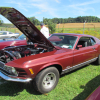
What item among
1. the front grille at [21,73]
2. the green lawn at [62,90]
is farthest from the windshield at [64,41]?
the front grille at [21,73]

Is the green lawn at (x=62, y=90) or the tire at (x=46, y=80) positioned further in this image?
the green lawn at (x=62, y=90)

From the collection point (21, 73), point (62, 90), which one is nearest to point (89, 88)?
point (62, 90)

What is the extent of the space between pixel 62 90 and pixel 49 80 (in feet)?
1.54

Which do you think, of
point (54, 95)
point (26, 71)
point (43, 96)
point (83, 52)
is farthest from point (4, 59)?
point (83, 52)

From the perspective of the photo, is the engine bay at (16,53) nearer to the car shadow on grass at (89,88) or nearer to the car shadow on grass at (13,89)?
the car shadow on grass at (13,89)

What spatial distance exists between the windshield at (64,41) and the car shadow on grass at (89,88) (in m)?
1.27

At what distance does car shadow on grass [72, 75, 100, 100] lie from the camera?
238 centimetres

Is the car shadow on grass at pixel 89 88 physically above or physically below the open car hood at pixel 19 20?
below

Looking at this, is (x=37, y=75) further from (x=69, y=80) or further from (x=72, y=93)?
(x=69, y=80)

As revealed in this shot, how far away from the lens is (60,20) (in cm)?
3978

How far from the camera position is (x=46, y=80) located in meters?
2.46

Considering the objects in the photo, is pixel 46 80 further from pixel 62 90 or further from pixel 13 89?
pixel 13 89

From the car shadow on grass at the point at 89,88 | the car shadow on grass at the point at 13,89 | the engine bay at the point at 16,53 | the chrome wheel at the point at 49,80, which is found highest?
the engine bay at the point at 16,53

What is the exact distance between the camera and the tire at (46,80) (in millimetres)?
2201
